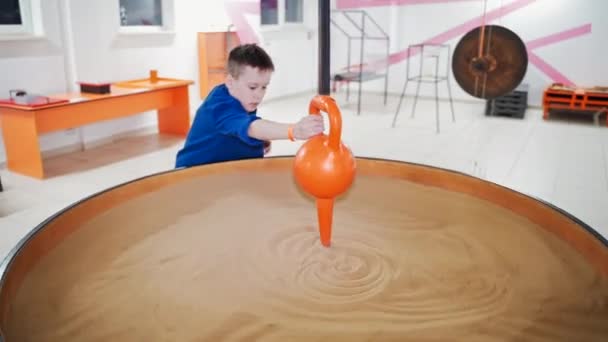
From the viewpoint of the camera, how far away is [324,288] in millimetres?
1087

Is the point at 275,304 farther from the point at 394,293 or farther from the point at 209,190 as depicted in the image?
the point at 209,190

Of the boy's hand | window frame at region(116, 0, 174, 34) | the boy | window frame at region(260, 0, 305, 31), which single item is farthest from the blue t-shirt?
window frame at region(260, 0, 305, 31)

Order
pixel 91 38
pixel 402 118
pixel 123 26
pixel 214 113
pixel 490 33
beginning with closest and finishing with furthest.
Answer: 1. pixel 214 113
2. pixel 490 33
3. pixel 91 38
4. pixel 123 26
5. pixel 402 118

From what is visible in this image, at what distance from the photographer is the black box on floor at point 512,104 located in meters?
5.80

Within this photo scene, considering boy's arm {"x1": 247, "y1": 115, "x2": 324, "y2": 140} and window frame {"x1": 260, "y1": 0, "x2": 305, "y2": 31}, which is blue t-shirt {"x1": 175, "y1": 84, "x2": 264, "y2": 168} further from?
window frame {"x1": 260, "y1": 0, "x2": 305, "y2": 31}

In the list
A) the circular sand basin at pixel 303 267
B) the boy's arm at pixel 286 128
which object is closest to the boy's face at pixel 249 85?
the boy's arm at pixel 286 128

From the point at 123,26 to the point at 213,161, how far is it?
347 cm

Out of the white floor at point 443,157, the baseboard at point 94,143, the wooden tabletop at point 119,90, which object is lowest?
the white floor at point 443,157

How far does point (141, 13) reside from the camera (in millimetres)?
5004

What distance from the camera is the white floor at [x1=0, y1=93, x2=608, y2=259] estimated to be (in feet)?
10.1

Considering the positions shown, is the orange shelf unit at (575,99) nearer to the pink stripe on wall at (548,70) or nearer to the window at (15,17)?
the pink stripe on wall at (548,70)

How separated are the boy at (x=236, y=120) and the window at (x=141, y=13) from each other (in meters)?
3.45

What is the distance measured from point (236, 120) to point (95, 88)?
2850mm

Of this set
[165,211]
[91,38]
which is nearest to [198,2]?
[91,38]
